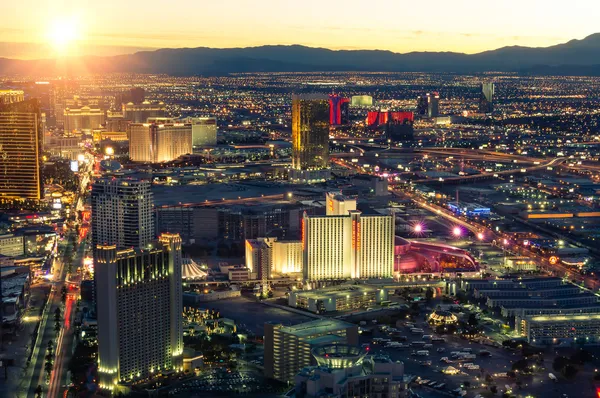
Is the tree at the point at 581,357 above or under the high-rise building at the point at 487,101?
under

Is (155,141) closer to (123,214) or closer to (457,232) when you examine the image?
(457,232)

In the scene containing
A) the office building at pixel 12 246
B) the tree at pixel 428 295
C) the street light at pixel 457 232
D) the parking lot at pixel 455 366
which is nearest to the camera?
the parking lot at pixel 455 366

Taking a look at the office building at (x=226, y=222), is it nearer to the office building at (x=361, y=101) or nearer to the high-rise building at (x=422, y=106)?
the high-rise building at (x=422, y=106)

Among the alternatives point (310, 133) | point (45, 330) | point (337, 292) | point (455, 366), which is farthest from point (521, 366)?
point (310, 133)

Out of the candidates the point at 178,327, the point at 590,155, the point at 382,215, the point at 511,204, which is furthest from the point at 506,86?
the point at 178,327

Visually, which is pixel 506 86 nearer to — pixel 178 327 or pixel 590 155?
pixel 590 155

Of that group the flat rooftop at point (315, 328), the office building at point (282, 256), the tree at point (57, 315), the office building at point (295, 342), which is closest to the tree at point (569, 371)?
the office building at point (295, 342)

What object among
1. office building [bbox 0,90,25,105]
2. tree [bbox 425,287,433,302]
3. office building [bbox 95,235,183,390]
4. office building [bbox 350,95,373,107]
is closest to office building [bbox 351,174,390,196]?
office building [bbox 0,90,25,105]
